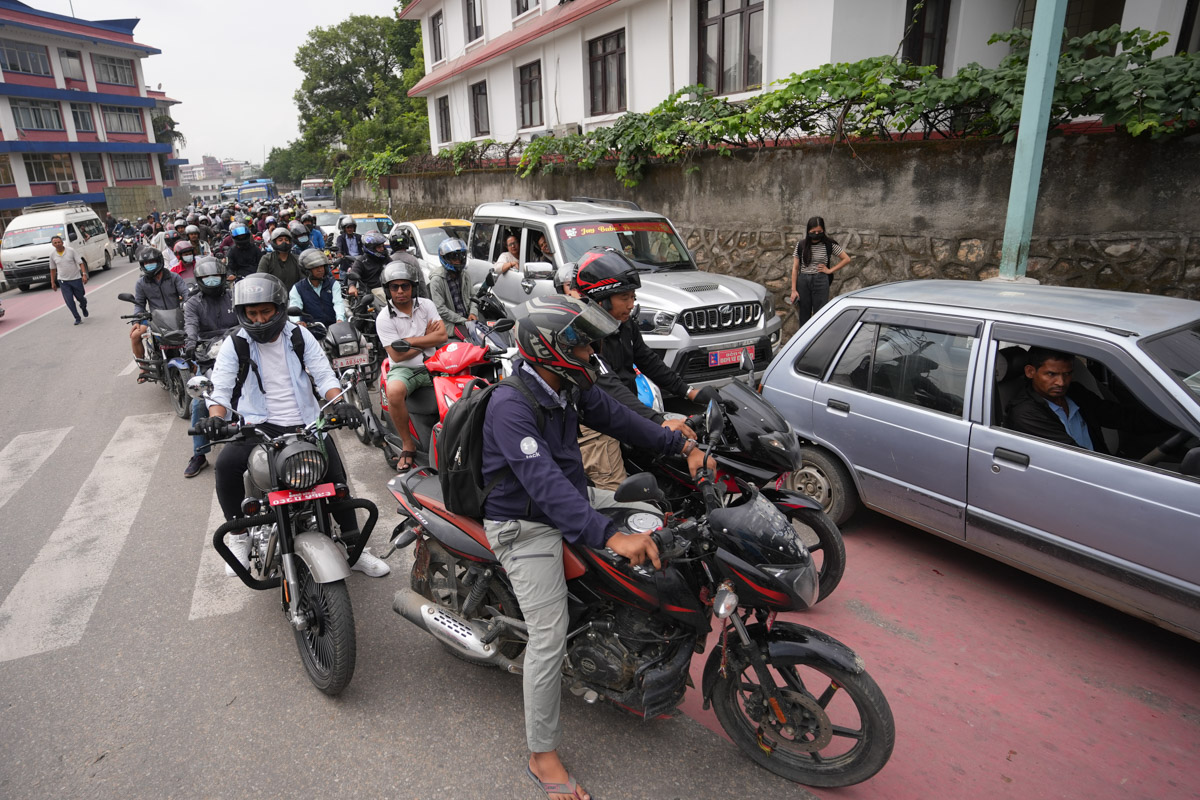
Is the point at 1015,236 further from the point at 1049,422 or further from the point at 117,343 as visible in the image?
the point at 117,343

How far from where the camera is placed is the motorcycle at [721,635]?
103 inches

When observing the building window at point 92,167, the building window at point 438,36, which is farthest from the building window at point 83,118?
the building window at point 438,36

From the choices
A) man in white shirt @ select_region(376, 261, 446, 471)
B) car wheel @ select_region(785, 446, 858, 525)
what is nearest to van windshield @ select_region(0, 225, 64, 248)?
man in white shirt @ select_region(376, 261, 446, 471)

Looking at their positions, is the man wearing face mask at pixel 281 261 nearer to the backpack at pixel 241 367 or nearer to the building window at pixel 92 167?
the backpack at pixel 241 367

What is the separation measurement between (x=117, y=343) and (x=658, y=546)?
1363cm

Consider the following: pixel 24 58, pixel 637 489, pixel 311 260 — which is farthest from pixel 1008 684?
pixel 24 58

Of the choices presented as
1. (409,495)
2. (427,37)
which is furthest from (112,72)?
(409,495)

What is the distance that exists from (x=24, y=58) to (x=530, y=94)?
1700 inches

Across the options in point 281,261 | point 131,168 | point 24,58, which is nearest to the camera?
point 281,261

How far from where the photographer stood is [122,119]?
52031mm

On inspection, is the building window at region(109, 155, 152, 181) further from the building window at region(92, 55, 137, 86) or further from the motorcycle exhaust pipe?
the motorcycle exhaust pipe

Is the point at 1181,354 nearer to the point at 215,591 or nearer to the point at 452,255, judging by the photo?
the point at 215,591

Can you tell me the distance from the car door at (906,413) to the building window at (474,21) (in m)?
24.9

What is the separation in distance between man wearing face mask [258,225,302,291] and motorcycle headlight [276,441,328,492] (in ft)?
19.7
